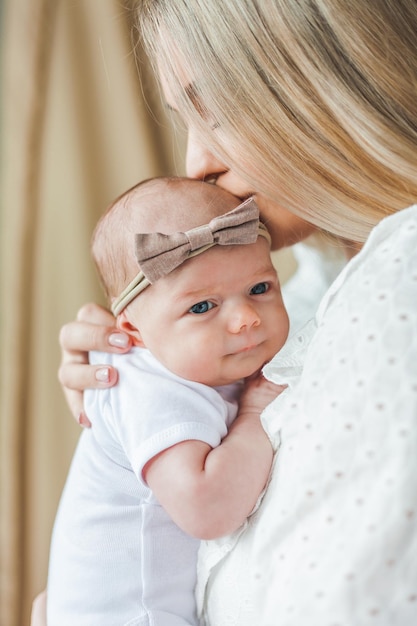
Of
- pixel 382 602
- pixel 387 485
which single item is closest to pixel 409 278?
pixel 387 485

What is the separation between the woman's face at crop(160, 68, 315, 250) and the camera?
41.4 inches

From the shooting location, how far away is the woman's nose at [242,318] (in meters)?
0.94

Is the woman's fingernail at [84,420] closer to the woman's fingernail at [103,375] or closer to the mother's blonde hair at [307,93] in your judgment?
the woman's fingernail at [103,375]

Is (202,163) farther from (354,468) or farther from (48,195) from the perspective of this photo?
(48,195)

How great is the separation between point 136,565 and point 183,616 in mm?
100

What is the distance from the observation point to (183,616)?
0.96m

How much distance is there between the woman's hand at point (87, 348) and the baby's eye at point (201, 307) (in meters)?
0.16

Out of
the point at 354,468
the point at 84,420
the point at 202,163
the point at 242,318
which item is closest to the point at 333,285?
the point at 242,318

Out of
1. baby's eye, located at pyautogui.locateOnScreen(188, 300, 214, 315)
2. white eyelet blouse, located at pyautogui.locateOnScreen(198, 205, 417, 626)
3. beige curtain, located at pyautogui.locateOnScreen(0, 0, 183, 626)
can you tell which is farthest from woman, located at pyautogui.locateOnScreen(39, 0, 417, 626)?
beige curtain, located at pyautogui.locateOnScreen(0, 0, 183, 626)

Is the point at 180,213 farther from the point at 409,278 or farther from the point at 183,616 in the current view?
the point at 183,616

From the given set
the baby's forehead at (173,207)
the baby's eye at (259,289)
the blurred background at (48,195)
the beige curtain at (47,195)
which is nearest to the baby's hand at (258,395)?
the baby's eye at (259,289)

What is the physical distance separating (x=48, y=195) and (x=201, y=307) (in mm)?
1088

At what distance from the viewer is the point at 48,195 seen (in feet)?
6.22

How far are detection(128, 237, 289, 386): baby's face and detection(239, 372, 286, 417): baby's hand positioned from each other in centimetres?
3
